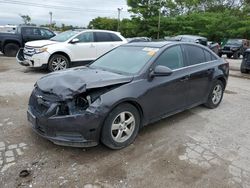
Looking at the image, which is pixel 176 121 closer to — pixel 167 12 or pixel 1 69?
pixel 1 69

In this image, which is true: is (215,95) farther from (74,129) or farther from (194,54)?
(74,129)

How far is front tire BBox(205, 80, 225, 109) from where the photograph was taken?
5523 millimetres

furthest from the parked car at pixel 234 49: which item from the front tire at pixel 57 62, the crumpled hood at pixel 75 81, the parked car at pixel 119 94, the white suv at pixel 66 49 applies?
the crumpled hood at pixel 75 81

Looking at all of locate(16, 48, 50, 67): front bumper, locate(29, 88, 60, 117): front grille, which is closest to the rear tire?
locate(16, 48, 50, 67): front bumper

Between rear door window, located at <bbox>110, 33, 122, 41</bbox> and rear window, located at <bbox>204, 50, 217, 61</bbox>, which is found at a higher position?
rear door window, located at <bbox>110, 33, 122, 41</bbox>

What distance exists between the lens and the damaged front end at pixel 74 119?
3.25 m

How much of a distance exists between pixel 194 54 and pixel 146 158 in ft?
8.37

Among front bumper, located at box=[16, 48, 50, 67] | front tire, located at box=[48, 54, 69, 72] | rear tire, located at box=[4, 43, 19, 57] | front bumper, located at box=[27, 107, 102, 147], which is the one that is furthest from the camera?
rear tire, located at box=[4, 43, 19, 57]

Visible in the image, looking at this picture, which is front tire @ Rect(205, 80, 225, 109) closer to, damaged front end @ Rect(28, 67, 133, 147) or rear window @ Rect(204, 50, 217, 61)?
rear window @ Rect(204, 50, 217, 61)

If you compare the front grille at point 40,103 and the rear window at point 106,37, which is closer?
the front grille at point 40,103

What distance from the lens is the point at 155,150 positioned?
369 centimetres

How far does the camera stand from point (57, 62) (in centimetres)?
898

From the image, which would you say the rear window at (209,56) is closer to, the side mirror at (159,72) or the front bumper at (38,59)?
the side mirror at (159,72)

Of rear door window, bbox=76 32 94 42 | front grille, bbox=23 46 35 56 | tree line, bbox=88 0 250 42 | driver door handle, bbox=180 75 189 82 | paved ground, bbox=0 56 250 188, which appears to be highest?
tree line, bbox=88 0 250 42
